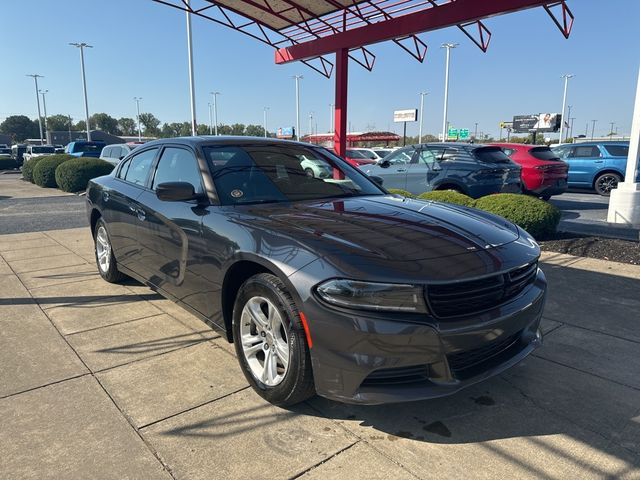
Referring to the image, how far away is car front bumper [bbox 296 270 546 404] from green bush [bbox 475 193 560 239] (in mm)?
5070

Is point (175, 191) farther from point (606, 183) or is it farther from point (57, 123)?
point (57, 123)

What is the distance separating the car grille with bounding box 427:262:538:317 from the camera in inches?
91.2

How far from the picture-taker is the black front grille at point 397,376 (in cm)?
229

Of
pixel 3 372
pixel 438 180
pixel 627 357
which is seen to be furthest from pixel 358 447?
pixel 438 180

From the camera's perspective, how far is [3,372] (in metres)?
3.18

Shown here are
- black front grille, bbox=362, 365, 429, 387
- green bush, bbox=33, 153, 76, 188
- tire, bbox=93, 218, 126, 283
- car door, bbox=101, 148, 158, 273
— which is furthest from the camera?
green bush, bbox=33, 153, 76, 188

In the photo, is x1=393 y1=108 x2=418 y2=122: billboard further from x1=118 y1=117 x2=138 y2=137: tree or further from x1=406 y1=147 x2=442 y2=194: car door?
x1=118 y1=117 x2=138 y2=137: tree

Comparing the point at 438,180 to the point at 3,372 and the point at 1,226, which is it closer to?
the point at 3,372

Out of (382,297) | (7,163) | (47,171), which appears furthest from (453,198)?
(7,163)

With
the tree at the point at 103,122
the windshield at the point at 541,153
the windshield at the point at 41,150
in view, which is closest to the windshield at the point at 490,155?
the windshield at the point at 541,153

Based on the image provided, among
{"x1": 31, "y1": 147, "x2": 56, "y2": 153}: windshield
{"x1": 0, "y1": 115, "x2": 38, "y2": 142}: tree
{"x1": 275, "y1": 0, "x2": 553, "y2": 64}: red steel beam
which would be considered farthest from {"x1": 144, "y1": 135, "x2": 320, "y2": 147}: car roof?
{"x1": 0, "y1": 115, "x2": 38, "y2": 142}: tree

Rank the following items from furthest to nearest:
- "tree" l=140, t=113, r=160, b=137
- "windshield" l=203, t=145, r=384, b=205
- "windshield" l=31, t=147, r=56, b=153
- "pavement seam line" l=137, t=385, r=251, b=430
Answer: "tree" l=140, t=113, r=160, b=137
"windshield" l=31, t=147, r=56, b=153
"windshield" l=203, t=145, r=384, b=205
"pavement seam line" l=137, t=385, r=251, b=430

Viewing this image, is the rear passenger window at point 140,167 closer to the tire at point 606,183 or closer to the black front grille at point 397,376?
the black front grille at point 397,376

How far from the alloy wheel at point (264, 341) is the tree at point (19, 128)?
13635cm
